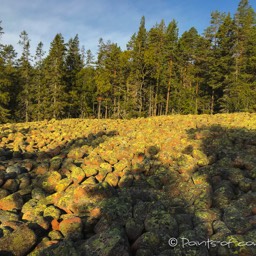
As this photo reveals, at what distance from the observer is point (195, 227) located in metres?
4.09

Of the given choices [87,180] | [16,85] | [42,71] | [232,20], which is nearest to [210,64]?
[232,20]

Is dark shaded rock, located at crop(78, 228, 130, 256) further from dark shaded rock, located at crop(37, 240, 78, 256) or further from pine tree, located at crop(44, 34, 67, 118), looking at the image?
pine tree, located at crop(44, 34, 67, 118)

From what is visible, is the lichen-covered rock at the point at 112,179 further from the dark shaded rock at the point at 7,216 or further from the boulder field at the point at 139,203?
the dark shaded rock at the point at 7,216

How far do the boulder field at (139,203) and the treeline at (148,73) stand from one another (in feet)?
82.5

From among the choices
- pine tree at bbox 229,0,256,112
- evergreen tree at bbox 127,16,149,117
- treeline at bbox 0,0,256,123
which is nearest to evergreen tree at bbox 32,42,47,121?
treeline at bbox 0,0,256,123

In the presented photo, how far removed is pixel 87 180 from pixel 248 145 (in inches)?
220

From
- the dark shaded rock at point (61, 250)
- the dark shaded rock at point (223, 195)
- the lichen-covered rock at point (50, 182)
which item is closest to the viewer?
the dark shaded rock at point (61, 250)

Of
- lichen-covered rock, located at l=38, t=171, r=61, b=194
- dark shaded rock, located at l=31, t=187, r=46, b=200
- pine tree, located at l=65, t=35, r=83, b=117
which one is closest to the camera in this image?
dark shaded rock, located at l=31, t=187, r=46, b=200

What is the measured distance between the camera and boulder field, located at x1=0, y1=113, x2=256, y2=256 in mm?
3695

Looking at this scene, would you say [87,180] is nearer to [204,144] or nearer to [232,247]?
[232,247]

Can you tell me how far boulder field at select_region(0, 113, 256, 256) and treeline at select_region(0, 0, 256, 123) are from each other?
25.2m

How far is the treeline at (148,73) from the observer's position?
34500mm

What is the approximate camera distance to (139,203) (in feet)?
15.4

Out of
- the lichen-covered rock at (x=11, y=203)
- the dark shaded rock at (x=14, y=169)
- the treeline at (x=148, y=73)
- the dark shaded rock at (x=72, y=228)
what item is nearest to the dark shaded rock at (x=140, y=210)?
the dark shaded rock at (x=72, y=228)
